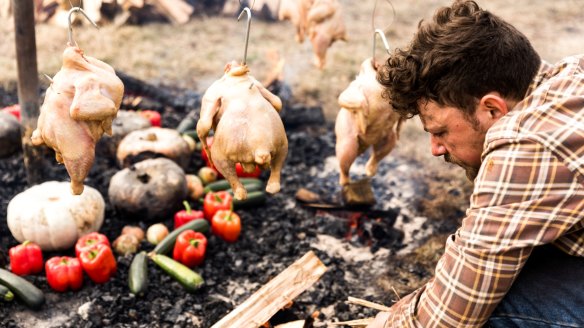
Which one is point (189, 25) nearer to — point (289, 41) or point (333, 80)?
point (289, 41)

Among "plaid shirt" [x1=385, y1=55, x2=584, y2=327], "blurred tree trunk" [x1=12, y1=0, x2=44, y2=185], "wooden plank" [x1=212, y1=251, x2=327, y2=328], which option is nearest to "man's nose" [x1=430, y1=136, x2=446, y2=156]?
"plaid shirt" [x1=385, y1=55, x2=584, y2=327]

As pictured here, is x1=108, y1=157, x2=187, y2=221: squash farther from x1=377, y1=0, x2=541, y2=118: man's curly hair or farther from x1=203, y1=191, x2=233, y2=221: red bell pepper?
x1=377, y1=0, x2=541, y2=118: man's curly hair

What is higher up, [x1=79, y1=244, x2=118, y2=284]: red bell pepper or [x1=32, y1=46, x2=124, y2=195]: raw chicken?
[x1=32, y1=46, x2=124, y2=195]: raw chicken

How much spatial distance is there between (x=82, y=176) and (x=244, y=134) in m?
1.00

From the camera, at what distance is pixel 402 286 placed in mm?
5215

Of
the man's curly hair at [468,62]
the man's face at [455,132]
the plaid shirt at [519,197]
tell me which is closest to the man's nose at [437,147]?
the man's face at [455,132]

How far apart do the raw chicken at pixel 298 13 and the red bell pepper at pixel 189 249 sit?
2438 mm

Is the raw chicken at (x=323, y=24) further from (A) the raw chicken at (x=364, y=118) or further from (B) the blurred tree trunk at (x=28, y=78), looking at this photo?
(B) the blurred tree trunk at (x=28, y=78)

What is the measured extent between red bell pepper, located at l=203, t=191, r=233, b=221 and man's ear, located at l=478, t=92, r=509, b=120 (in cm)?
335

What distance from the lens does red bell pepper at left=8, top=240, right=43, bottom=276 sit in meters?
5.05

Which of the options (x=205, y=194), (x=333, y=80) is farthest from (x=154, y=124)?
(x=333, y=80)

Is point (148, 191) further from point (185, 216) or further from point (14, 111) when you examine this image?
point (14, 111)

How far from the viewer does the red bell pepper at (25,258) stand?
16.6 feet

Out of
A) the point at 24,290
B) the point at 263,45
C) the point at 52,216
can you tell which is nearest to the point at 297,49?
the point at 263,45
